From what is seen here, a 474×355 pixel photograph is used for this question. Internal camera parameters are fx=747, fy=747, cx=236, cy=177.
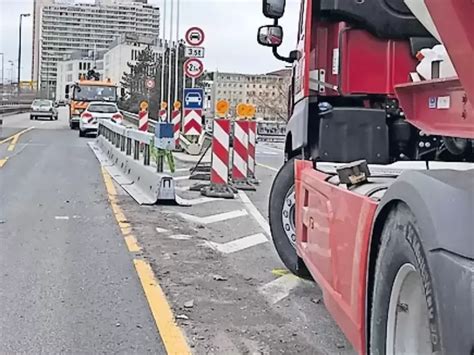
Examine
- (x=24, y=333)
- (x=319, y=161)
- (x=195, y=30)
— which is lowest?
(x=24, y=333)

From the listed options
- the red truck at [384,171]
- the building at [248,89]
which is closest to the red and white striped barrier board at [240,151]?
the red truck at [384,171]

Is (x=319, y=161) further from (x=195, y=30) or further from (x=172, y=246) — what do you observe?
(x=195, y=30)

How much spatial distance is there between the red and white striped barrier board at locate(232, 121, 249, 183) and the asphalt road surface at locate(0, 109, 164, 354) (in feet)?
9.07

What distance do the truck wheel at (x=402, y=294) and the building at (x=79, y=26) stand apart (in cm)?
5989

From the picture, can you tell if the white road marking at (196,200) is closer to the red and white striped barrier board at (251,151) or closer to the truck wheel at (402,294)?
the red and white striped barrier board at (251,151)

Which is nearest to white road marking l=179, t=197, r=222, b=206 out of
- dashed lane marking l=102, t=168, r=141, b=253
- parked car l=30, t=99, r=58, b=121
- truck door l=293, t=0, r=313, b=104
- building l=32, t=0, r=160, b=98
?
dashed lane marking l=102, t=168, r=141, b=253

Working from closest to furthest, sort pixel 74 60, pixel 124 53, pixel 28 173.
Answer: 1. pixel 28 173
2. pixel 124 53
3. pixel 74 60

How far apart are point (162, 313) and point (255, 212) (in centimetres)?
543

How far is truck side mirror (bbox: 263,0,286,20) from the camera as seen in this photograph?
20.5ft

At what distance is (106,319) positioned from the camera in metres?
5.30

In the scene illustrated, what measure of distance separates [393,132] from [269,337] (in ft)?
5.87

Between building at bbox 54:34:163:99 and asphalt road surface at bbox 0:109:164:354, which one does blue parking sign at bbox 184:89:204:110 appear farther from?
building at bbox 54:34:163:99

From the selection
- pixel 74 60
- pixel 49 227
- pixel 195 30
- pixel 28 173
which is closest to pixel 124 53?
pixel 74 60

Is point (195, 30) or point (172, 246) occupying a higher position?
point (195, 30)
